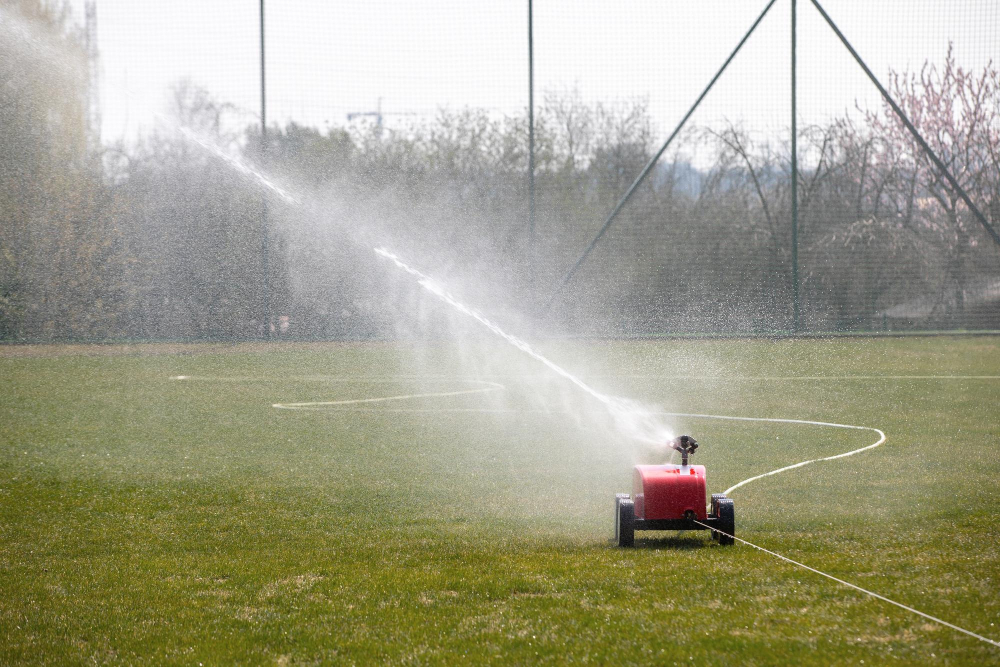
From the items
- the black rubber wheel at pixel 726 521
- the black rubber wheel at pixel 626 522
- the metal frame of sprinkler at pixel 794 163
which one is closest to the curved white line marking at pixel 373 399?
the metal frame of sprinkler at pixel 794 163

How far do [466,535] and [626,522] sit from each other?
867mm

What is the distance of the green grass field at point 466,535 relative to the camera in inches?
142

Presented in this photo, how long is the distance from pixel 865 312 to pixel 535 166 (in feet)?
22.7

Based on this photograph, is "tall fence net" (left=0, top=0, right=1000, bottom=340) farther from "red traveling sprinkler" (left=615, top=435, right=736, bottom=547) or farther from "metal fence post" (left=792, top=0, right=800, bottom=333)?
"red traveling sprinkler" (left=615, top=435, right=736, bottom=547)

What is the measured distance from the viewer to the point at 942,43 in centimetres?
1845

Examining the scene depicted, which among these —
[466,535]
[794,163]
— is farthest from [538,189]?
[466,535]

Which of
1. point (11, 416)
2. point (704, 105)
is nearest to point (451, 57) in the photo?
point (704, 105)

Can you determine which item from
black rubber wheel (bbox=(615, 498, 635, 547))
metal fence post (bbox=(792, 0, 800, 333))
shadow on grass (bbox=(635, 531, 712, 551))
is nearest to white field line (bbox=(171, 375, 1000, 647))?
shadow on grass (bbox=(635, 531, 712, 551))

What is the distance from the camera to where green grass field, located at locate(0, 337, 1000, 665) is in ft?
→ 11.8

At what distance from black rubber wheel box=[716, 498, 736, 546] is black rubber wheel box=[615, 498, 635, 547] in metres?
0.45

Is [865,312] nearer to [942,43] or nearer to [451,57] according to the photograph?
[942,43]

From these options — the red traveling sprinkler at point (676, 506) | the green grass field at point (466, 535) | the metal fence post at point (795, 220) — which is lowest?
the green grass field at point (466, 535)

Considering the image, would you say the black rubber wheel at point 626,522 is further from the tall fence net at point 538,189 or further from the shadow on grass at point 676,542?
the tall fence net at point 538,189

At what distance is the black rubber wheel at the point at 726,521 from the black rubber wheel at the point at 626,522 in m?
0.45
